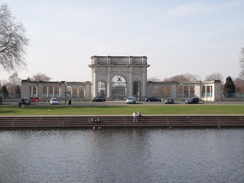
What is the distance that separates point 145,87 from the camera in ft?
317

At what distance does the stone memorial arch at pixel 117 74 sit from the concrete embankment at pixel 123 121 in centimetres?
4836

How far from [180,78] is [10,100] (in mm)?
121114

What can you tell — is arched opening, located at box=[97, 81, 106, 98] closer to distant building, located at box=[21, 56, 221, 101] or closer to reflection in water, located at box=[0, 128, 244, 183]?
distant building, located at box=[21, 56, 221, 101]

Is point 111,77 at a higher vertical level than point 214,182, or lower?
higher

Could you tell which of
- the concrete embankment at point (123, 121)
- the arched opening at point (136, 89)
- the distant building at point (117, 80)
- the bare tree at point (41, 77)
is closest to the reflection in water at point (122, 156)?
the concrete embankment at point (123, 121)

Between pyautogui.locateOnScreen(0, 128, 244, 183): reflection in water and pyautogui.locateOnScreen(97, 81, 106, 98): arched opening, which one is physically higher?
pyautogui.locateOnScreen(97, 81, 106, 98): arched opening

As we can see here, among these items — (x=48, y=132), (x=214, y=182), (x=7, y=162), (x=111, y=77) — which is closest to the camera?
(x=214, y=182)

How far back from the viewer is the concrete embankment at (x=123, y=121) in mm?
44469

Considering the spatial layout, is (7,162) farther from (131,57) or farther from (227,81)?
(227,81)

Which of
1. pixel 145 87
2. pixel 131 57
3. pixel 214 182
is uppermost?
pixel 131 57

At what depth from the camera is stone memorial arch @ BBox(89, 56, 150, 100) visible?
95.5 m

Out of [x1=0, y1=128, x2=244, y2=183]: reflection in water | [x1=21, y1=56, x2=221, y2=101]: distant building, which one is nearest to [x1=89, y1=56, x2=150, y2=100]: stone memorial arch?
[x1=21, y1=56, x2=221, y2=101]: distant building

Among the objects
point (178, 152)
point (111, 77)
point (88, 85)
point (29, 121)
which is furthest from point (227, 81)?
point (178, 152)

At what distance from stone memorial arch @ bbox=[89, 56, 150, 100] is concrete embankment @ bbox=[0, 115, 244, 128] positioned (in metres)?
48.4
